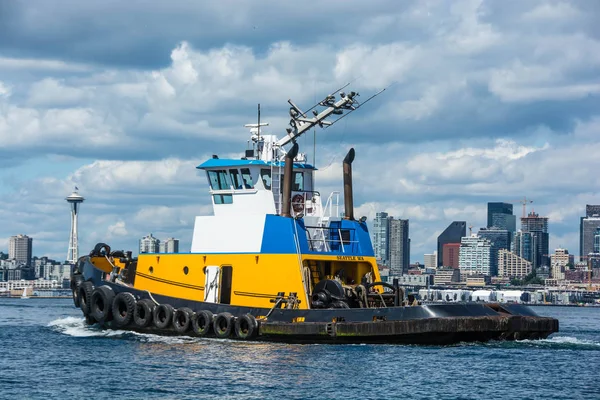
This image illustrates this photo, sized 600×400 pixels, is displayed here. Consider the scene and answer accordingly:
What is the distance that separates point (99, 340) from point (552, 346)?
43.2 ft

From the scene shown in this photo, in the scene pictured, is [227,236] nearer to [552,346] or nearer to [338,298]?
[338,298]

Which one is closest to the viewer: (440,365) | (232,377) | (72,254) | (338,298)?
(232,377)

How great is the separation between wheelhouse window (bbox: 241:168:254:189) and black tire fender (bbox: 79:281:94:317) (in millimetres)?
6029

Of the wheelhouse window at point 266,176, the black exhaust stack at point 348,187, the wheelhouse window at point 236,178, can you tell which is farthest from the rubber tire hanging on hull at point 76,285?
the black exhaust stack at point 348,187

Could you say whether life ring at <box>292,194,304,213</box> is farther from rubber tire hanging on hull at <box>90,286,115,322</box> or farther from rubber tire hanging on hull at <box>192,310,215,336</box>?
rubber tire hanging on hull at <box>90,286,115,322</box>

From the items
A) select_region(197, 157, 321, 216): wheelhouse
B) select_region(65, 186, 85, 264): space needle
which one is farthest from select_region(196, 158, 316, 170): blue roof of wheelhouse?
select_region(65, 186, 85, 264): space needle

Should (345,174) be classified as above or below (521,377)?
above

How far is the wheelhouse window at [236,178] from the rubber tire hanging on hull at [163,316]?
4237mm

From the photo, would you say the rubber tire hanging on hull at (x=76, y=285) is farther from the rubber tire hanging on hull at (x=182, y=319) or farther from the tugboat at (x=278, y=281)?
the rubber tire hanging on hull at (x=182, y=319)

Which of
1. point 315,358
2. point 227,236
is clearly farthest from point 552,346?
point 227,236

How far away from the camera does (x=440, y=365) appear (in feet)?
82.4

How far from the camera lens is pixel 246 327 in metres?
28.4

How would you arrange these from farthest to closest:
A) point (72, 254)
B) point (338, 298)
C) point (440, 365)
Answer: point (72, 254)
point (338, 298)
point (440, 365)

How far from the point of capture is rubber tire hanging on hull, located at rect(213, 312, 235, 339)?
28.6 metres
